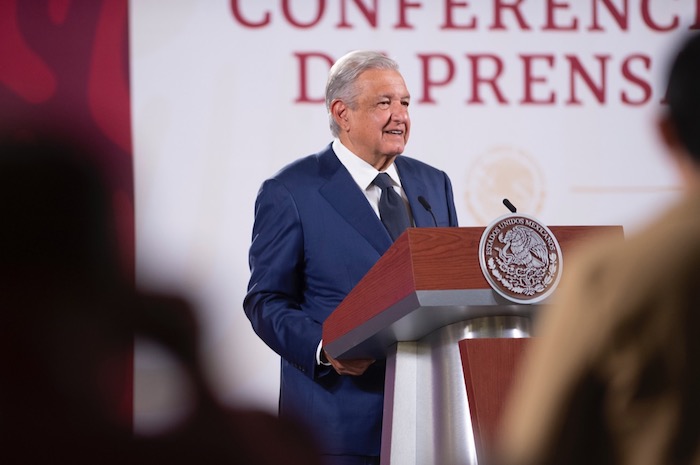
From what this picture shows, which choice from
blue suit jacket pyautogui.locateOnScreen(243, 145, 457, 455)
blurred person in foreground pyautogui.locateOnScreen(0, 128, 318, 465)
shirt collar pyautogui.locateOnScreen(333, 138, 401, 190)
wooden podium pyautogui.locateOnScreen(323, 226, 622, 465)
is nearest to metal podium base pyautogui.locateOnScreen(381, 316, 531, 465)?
wooden podium pyautogui.locateOnScreen(323, 226, 622, 465)

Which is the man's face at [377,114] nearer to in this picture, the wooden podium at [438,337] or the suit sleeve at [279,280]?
the suit sleeve at [279,280]

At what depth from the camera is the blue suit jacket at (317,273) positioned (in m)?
2.46

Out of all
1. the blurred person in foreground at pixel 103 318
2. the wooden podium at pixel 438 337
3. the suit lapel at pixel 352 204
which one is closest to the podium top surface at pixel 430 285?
the wooden podium at pixel 438 337

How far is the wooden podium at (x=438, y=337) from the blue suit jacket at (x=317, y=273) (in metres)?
0.44

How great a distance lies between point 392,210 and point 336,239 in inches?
5.8

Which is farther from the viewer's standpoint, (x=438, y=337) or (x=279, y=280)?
(x=279, y=280)

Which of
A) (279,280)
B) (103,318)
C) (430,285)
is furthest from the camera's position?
(279,280)

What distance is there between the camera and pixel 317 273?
8.65ft

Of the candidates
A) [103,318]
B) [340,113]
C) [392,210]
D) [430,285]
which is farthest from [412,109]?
[103,318]

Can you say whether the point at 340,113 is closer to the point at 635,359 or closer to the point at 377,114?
the point at 377,114

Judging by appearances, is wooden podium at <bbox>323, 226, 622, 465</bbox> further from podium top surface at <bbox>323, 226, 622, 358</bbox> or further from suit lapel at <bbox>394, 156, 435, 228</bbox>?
suit lapel at <bbox>394, 156, 435, 228</bbox>

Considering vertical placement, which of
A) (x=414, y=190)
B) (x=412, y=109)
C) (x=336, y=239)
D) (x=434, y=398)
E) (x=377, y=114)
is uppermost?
(x=412, y=109)

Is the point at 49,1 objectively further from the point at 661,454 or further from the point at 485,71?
the point at 661,454

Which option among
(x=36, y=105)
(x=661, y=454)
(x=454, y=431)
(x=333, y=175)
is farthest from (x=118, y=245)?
(x=661, y=454)
